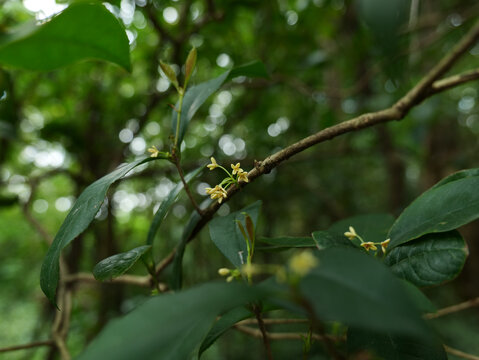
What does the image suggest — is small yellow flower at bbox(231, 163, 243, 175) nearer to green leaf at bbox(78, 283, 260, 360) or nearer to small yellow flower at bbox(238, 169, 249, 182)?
small yellow flower at bbox(238, 169, 249, 182)

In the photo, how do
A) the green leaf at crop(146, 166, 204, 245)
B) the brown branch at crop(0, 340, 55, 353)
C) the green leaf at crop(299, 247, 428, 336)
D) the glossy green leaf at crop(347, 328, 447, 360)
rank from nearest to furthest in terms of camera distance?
the green leaf at crop(299, 247, 428, 336), the glossy green leaf at crop(347, 328, 447, 360), the green leaf at crop(146, 166, 204, 245), the brown branch at crop(0, 340, 55, 353)

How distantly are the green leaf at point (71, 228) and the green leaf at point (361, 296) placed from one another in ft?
0.80

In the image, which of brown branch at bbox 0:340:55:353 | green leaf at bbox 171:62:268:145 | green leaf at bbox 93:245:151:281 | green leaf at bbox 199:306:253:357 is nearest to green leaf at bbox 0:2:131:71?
green leaf at bbox 171:62:268:145

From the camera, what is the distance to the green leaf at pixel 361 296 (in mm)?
190

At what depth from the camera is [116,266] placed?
39 cm

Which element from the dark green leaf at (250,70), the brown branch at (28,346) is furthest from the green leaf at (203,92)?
the brown branch at (28,346)

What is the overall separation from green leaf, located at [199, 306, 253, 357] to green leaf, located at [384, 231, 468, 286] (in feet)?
0.53

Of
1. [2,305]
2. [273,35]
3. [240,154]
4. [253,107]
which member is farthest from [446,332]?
[2,305]

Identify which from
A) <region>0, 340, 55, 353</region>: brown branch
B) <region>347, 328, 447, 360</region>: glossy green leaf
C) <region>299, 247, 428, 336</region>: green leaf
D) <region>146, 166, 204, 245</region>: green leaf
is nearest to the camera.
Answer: <region>299, 247, 428, 336</region>: green leaf

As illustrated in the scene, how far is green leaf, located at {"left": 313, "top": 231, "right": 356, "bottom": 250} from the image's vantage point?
351 mm

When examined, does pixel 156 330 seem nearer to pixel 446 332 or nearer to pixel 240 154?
pixel 240 154

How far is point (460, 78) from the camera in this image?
58cm

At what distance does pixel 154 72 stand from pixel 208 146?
0.48 m

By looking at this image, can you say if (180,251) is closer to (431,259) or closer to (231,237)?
(231,237)
